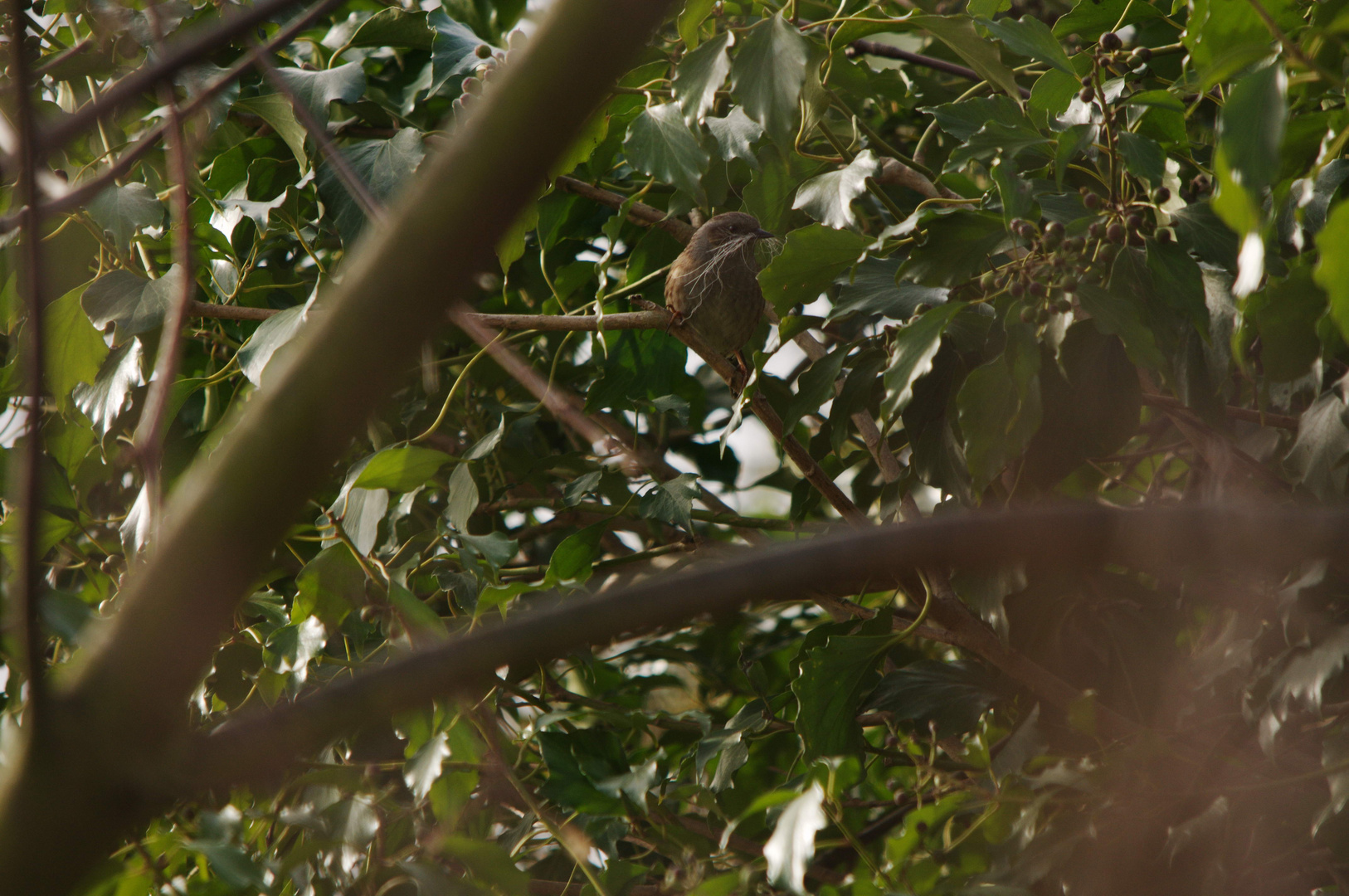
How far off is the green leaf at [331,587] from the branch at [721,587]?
1264 mm

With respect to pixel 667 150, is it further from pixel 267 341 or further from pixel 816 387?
pixel 267 341

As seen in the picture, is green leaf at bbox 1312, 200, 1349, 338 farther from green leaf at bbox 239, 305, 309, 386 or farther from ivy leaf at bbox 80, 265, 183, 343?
ivy leaf at bbox 80, 265, 183, 343

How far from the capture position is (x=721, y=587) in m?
0.61

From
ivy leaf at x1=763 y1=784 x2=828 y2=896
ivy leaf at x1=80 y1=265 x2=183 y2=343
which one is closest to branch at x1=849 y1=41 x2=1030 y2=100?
ivy leaf at x1=80 y1=265 x2=183 y2=343

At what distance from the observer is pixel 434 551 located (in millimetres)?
2346

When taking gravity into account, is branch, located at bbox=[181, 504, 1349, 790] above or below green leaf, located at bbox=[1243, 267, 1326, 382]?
above

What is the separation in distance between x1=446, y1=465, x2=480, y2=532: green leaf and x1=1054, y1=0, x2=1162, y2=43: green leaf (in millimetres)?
1496

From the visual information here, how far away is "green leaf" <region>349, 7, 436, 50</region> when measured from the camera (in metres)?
2.30

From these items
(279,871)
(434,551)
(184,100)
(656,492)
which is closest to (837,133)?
(656,492)

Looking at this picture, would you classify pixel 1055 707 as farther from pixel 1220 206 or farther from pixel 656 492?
pixel 1220 206

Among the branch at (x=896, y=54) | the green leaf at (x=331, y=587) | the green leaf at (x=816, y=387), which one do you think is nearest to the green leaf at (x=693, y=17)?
the green leaf at (x=816, y=387)

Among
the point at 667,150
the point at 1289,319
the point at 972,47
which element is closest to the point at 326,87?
the point at 667,150

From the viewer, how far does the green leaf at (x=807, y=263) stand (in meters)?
1.73

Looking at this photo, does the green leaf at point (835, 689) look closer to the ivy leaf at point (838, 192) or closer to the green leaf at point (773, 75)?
the ivy leaf at point (838, 192)
